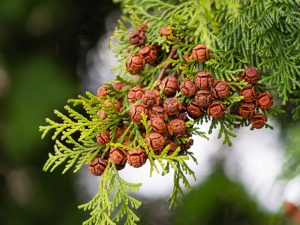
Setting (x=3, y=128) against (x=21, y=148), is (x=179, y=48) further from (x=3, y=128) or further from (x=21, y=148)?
(x=3, y=128)

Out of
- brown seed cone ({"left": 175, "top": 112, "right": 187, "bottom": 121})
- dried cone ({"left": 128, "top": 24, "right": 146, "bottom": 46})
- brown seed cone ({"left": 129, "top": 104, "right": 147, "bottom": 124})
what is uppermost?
dried cone ({"left": 128, "top": 24, "right": 146, "bottom": 46})

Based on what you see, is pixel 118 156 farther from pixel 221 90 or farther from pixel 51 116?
pixel 51 116

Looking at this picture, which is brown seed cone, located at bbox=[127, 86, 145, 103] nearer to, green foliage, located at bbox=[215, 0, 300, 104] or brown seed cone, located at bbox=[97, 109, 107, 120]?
brown seed cone, located at bbox=[97, 109, 107, 120]

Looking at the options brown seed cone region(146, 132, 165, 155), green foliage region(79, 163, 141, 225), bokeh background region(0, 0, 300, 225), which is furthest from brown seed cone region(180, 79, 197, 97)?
bokeh background region(0, 0, 300, 225)

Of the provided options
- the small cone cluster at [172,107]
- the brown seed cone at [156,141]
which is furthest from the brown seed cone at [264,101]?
the brown seed cone at [156,141]

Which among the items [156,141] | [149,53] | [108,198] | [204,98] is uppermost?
[149,53]

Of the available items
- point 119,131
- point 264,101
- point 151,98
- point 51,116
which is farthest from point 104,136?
point 51,116
